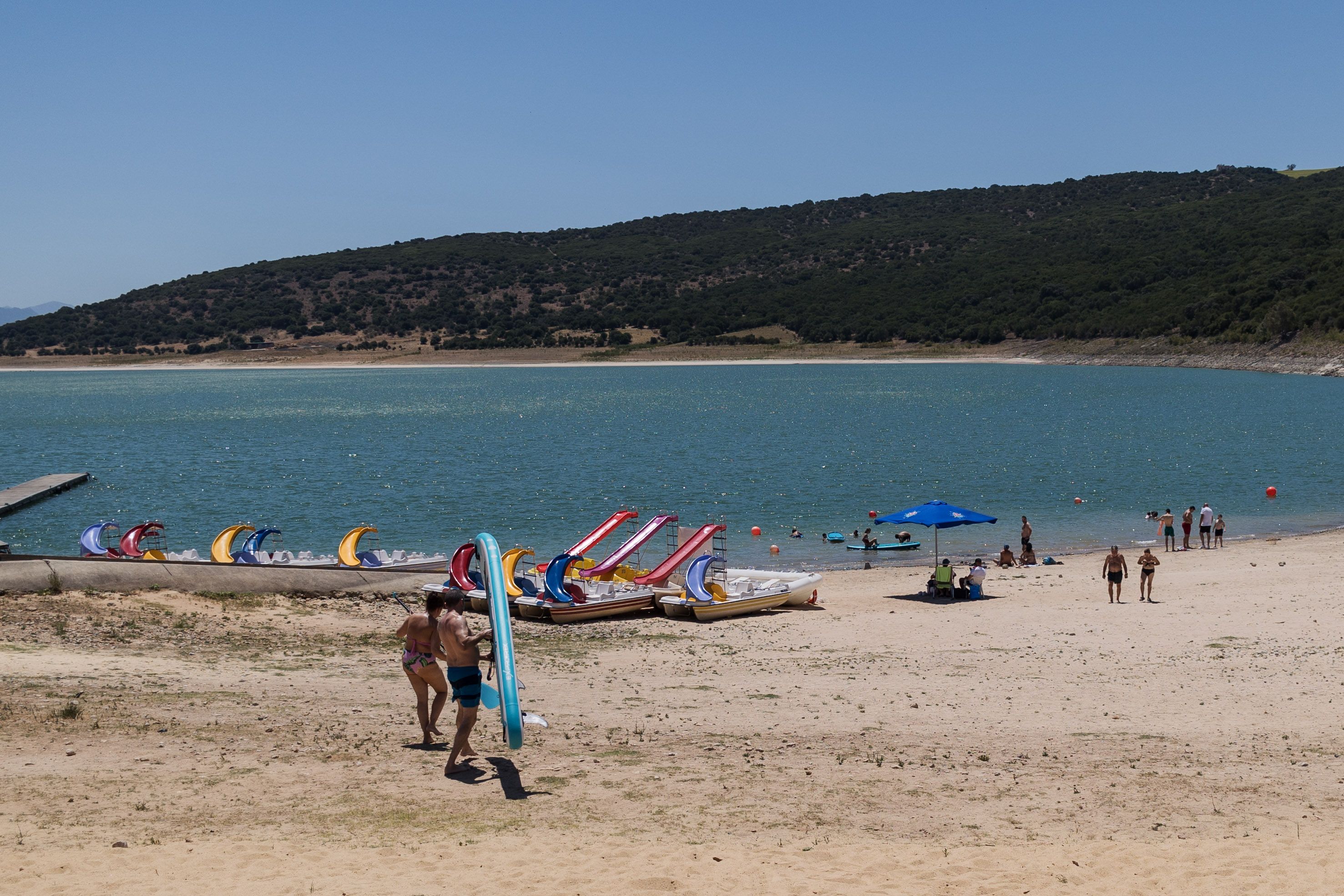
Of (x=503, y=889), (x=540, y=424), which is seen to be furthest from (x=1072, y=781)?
(x=540, y=424)

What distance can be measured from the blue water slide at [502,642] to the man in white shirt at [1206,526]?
21.7 metres

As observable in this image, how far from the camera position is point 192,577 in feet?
63.1

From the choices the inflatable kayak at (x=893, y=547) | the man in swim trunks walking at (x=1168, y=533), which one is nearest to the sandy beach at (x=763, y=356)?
the man in swim trunks walking at (x=1168, y=533)

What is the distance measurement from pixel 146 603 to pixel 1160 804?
1397 cm

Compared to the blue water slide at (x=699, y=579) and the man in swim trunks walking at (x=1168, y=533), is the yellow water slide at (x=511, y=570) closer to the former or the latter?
the blue water slide at (x=699, y=579)

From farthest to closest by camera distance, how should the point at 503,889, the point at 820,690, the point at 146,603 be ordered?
the point at 146,603 < the point at 820,690 < the point at 503,889

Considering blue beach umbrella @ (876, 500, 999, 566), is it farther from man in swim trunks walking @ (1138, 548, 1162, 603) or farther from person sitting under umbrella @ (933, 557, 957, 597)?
man in swim trunks walking @ (1138, 548, 1162, 603)

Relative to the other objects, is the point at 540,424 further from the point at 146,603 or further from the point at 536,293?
the point at 536,293

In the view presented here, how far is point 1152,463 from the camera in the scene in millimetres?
44906

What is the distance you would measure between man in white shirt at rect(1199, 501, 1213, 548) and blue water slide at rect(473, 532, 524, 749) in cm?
2170

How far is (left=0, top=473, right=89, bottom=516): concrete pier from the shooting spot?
123 ft

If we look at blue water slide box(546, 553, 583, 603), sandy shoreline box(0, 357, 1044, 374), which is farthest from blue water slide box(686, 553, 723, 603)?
sandy shoreline box(0, 357, 1044, 374)

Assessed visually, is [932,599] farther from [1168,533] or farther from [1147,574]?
[1168,533]

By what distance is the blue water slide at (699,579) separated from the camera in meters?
19.7
